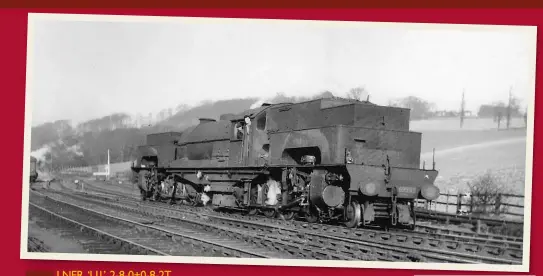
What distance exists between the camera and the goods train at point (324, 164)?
39.3 feet

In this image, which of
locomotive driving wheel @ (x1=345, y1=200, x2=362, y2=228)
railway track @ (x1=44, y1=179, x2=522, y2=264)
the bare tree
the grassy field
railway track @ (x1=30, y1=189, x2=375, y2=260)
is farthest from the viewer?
the bare tree

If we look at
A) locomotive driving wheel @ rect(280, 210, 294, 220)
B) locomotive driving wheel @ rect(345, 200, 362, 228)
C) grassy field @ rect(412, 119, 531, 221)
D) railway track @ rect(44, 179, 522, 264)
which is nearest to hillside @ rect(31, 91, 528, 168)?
locomotive driving wheel @ rect(345, 200, 362, 228)

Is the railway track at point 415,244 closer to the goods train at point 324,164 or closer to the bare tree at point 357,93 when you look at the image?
the goods train at point 324,164

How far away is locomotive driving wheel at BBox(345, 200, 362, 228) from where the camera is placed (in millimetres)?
12148

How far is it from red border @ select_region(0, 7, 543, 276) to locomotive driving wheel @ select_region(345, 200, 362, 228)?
8.19 ft

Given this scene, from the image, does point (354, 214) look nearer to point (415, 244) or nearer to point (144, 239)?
point (415, 244)

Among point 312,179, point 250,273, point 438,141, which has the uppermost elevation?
point 438,141

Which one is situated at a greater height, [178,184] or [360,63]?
[360,63]

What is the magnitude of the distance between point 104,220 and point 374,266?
8.19m

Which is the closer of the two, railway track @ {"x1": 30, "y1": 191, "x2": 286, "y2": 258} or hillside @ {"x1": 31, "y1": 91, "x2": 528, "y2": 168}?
railway track @ {"x1": 30, "y1": 191, "x2": 286, "y2": 258}

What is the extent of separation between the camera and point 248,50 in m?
11.8

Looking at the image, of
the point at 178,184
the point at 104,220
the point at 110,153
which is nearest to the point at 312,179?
the point at 104,220

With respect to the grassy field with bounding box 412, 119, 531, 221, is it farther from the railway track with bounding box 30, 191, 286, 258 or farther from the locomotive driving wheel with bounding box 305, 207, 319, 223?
the railway track with bounding box 30, 191, 286, 258

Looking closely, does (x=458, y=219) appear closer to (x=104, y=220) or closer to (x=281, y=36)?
(x=281, y=36)
